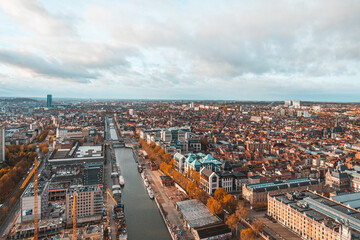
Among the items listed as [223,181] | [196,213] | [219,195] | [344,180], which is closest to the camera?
[196,213]

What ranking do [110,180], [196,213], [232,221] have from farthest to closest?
1. [110,180]
2. [196,213]
3. [232,221]

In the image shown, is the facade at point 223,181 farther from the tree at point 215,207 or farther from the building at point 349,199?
the building at point 349,199

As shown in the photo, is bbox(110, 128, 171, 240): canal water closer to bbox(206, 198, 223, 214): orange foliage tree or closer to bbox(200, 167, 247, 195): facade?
bbox(206, 198, 223, 214): orange foliage tree

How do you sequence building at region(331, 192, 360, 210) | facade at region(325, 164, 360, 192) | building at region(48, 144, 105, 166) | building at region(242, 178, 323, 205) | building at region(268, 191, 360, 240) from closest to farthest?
building at region(268, 191, 360, 240), building at region(331, 192, 360, 210), building at region(242, 178, 323, 205), facade at region(325, 164, 360, 192), building at region(48, 144, 105, 166)

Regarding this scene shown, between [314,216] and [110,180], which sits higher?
[314,216]

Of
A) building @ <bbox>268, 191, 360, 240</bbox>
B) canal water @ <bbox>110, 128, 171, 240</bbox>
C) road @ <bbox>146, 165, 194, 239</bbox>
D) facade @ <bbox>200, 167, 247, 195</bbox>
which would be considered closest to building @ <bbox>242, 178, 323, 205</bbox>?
building @ <bbox>268, 191, 360, 240</bbox>

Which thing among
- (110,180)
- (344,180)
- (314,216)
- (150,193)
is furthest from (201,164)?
(344,180)

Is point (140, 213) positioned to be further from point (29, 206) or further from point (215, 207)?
point (29, 206)
